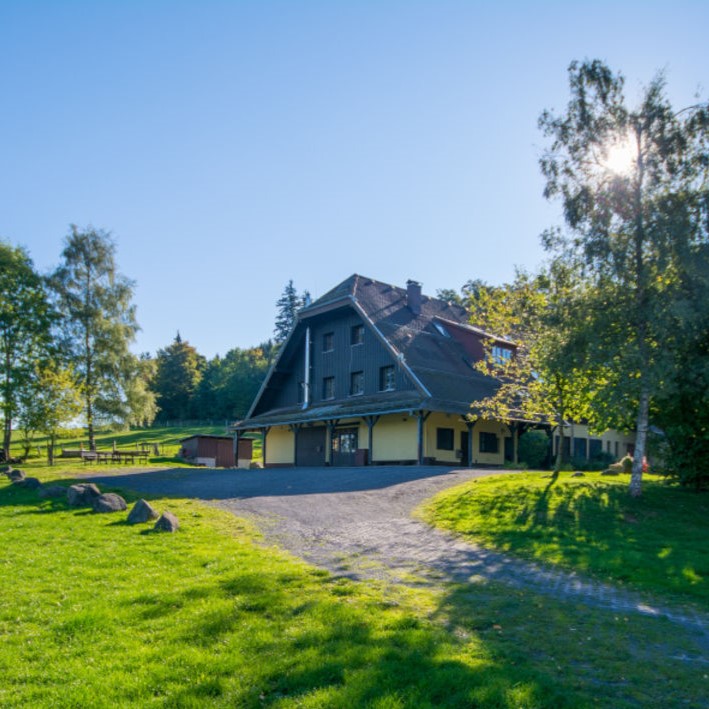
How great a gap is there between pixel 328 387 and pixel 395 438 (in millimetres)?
6636

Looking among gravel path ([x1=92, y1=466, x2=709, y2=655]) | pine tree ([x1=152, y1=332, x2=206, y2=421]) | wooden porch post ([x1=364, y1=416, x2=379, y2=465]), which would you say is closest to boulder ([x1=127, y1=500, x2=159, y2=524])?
gravel path ([x1=92, y1=466, x2=709, y2=655])

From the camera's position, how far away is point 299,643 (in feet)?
19.7

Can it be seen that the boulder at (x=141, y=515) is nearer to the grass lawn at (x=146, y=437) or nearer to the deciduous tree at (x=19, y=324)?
the deciduous tree at (x=19, y=324)

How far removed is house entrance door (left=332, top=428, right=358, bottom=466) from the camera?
104 feet

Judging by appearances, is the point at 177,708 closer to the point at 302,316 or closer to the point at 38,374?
the point at 302,316

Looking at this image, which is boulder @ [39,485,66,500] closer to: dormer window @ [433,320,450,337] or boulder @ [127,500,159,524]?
boulder @ [127,500,159,524]

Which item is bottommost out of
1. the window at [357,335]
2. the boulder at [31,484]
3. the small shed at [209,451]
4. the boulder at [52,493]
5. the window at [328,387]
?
the small shed at [209,451]

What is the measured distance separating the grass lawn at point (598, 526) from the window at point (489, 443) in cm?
1315

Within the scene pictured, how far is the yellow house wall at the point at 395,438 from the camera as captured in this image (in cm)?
2831

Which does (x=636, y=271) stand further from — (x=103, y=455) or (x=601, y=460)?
(x=103, y=455)

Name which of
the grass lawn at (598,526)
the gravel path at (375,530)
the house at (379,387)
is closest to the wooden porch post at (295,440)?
the house at (379,387)

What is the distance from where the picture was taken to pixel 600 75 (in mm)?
15766

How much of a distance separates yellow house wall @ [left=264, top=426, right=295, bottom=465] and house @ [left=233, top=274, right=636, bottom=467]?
0.06 m

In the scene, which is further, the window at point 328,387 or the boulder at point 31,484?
the window at point 328,387
